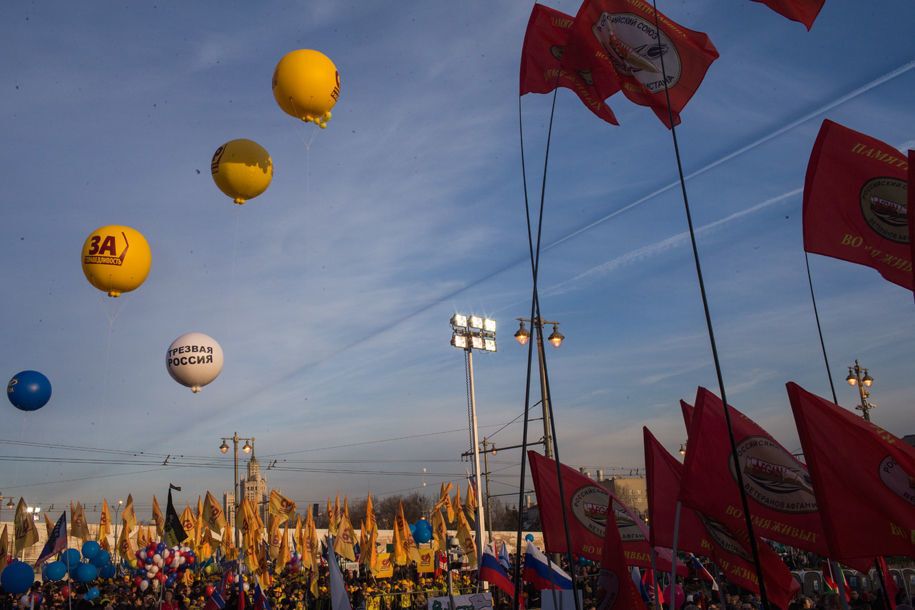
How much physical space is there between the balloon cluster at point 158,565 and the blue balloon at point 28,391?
31.2ft

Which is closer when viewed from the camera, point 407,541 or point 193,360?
point 193,360

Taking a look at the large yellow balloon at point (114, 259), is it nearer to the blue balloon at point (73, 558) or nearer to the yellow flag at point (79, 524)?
the blue balloon at point (73, 558)

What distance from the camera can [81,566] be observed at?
24406 millimetres

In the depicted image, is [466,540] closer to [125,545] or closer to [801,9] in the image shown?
[125,545]

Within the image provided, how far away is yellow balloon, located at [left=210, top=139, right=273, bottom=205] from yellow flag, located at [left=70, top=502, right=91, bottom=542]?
74.4 feet

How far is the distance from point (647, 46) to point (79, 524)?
31210 mm

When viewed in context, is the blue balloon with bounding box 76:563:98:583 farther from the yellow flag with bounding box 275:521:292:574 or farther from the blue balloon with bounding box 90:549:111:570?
the yellow flag with bounding box 275:521:292:574

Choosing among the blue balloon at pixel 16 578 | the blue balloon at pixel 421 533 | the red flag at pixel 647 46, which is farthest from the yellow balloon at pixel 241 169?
the blue balloon at pixel 421 533

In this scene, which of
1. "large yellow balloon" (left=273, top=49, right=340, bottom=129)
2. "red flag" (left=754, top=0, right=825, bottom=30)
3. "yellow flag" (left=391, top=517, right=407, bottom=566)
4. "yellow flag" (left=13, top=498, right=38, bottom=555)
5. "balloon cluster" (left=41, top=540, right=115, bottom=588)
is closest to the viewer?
"red flag" (left=754, top=0, right=825, bottom=30)

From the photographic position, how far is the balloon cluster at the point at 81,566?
23.6 meters

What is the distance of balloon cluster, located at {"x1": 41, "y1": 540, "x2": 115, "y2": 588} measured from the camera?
23625 millimetres

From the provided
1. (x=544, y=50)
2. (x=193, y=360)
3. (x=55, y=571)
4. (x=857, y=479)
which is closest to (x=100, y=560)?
(x=55, y=571)

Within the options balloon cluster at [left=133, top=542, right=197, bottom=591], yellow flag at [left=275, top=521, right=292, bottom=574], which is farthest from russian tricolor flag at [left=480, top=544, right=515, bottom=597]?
yellow flag at [left=275, top=521, right=292, bottom=574]

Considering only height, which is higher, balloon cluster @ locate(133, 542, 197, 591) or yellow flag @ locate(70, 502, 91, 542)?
yellow flag @ locate(70, 502, 91, 542)
